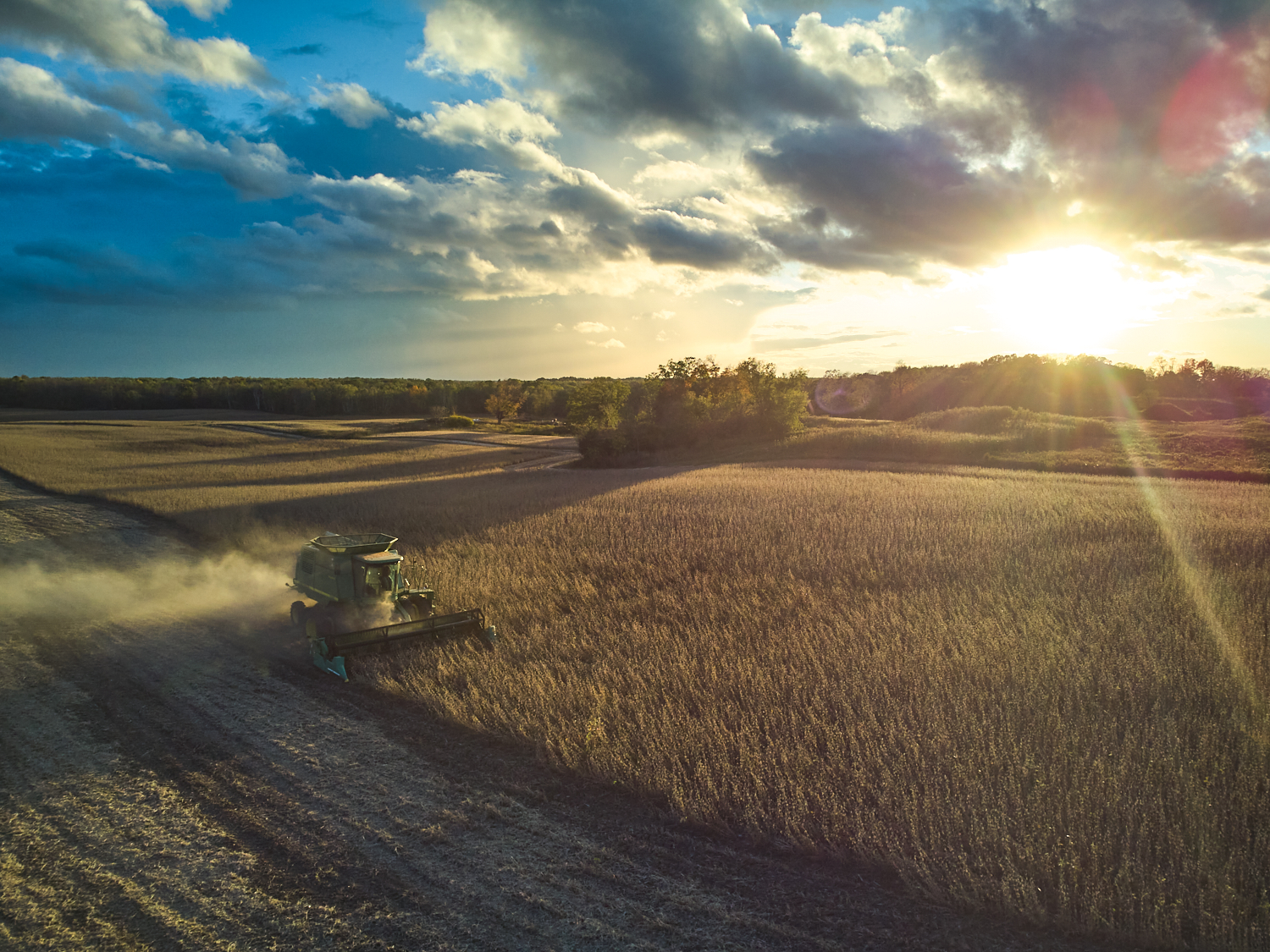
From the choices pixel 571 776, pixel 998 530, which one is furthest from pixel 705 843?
pixel 998 530

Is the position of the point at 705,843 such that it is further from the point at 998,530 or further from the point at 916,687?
the point at 998,530

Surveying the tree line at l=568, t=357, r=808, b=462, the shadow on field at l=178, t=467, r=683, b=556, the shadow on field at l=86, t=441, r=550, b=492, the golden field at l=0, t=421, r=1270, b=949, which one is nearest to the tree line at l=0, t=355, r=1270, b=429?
the tree line at l=568, t=357, r=808, b=462

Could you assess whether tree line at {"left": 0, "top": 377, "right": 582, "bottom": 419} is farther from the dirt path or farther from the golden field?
the dirt path

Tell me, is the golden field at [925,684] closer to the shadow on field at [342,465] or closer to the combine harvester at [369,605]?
the combine harvester at [369,605]

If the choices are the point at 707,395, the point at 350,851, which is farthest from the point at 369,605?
the point at 707,395

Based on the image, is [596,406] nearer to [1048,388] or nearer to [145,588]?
[1048,388]

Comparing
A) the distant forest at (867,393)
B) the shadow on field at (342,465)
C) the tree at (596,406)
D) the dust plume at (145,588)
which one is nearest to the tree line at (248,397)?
the distant forest at (867,393)
